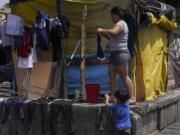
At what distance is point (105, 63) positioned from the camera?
9.65m

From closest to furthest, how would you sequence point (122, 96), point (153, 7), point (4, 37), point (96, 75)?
point (122, 96), point (96, 75), point (4, 37), point (153, 7)

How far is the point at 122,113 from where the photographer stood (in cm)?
778

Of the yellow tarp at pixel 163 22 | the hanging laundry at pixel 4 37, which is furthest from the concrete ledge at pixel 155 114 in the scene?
the hanging laundry at pixel 4 37

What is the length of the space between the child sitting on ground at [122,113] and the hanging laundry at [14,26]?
2716 mm

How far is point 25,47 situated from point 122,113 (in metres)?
2.63

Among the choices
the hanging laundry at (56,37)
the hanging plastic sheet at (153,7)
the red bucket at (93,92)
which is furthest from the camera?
the hanging plastic sheet at (153,7)

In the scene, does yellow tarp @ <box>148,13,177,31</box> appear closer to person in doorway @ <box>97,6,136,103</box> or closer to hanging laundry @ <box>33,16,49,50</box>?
person in doorway @ <box>97,6,136,103</box>

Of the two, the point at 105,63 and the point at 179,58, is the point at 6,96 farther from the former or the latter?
the point at 179,58

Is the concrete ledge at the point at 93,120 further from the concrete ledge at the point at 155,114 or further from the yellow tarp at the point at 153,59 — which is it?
the yellow tarp at the point at 153,59

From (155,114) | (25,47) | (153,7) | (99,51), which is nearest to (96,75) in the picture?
(99,51)

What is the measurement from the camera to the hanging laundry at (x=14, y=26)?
9469 millimetres

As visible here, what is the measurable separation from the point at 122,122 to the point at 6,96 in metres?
3.10

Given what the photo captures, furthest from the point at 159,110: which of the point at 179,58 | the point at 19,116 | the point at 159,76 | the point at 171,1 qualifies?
the point at 171,1

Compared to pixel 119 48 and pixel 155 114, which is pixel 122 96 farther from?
pixel 155 114
